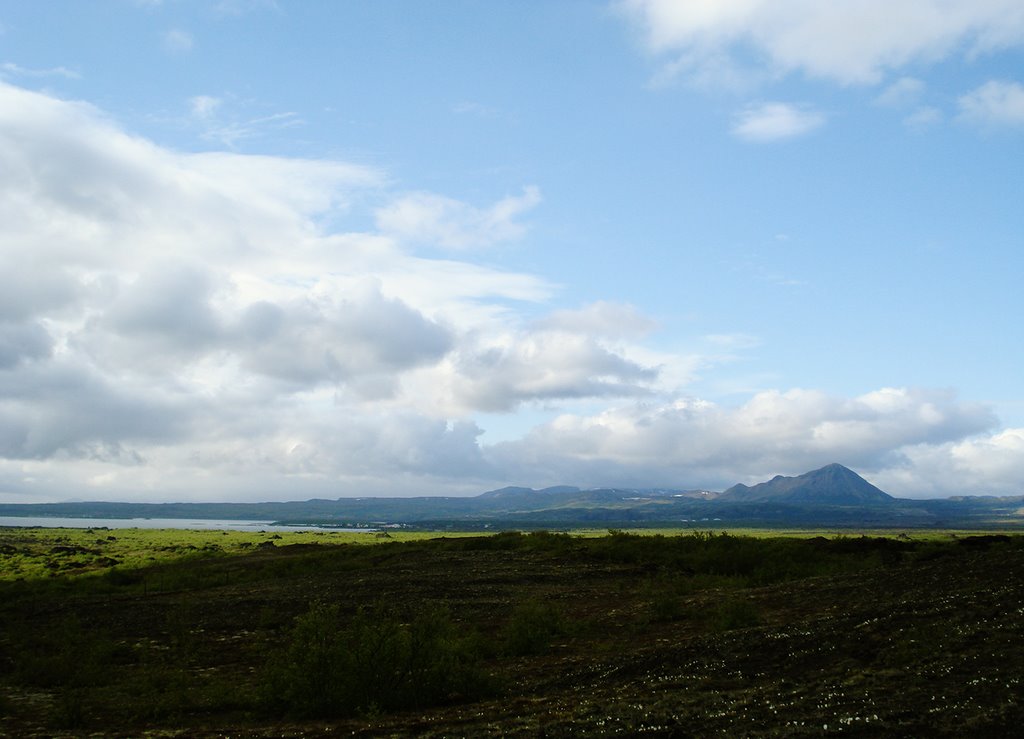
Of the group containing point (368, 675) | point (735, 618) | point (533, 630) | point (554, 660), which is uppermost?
point (368, 675)

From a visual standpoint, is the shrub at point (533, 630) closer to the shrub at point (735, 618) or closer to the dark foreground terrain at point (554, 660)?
the dark foreground terrain at point (554, 660)

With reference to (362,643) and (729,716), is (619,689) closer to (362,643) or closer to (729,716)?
(729,716)

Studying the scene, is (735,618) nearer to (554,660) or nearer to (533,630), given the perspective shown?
(554,660)

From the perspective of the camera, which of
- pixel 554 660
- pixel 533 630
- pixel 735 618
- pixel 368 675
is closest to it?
pixel 368 675

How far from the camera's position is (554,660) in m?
24.7

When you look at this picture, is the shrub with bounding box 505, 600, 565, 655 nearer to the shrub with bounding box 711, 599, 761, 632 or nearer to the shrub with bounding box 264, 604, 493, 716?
the shrub with bounding box 711, 599, 761, 632

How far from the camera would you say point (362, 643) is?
20.1 metres

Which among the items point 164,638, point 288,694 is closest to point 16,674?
point 164,638

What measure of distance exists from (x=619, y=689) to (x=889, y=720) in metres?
6.76

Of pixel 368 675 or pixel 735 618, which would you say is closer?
pixel 368 675

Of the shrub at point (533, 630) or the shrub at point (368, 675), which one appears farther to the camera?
the shrub at point (533, 630)

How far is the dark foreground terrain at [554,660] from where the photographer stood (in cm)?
1459

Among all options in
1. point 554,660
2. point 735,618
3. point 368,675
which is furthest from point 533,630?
point 368,675

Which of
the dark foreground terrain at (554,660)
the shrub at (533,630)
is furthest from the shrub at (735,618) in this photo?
the shrub at (533,630)
